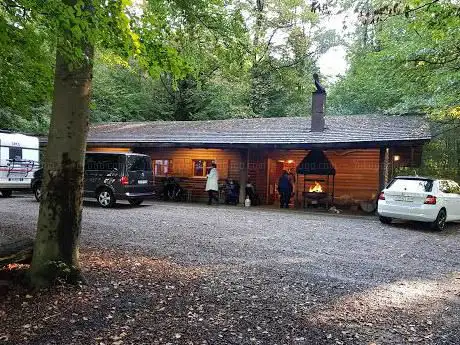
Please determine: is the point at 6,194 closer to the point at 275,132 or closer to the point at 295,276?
the point at 275,132

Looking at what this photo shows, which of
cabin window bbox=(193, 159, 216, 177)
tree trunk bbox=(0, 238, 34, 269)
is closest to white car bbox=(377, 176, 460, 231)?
cabin window bbox=(193, 159, 216, 177)

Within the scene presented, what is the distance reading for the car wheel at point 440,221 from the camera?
37.2 ft

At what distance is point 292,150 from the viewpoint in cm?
1883

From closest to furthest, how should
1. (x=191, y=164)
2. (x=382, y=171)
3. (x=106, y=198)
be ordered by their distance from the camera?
(x=106, y=198)
(x=382, y=171)
(x=191, y=164)

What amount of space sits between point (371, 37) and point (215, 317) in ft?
113

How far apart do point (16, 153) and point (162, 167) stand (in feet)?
21.7

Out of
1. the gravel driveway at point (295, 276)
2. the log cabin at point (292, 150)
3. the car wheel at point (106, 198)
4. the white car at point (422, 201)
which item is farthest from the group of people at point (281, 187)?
the white car at point (422, 201)

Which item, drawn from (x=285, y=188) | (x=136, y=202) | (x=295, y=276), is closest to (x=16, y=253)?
(x=295, y=276)

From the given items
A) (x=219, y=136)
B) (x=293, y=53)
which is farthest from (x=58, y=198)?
(x=293, y=53)

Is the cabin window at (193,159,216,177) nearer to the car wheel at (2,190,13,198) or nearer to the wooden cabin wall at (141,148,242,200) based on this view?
the wooden cabin wall at (141,148,242,200)

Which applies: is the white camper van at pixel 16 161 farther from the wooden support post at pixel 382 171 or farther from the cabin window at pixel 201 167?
the wooden support post at pixel 382 171

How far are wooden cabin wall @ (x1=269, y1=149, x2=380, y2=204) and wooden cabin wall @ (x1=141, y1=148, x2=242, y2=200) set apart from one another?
14.6 ft

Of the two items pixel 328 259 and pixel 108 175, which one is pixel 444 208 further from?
pixel 108 175

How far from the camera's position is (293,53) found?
1294 inches
